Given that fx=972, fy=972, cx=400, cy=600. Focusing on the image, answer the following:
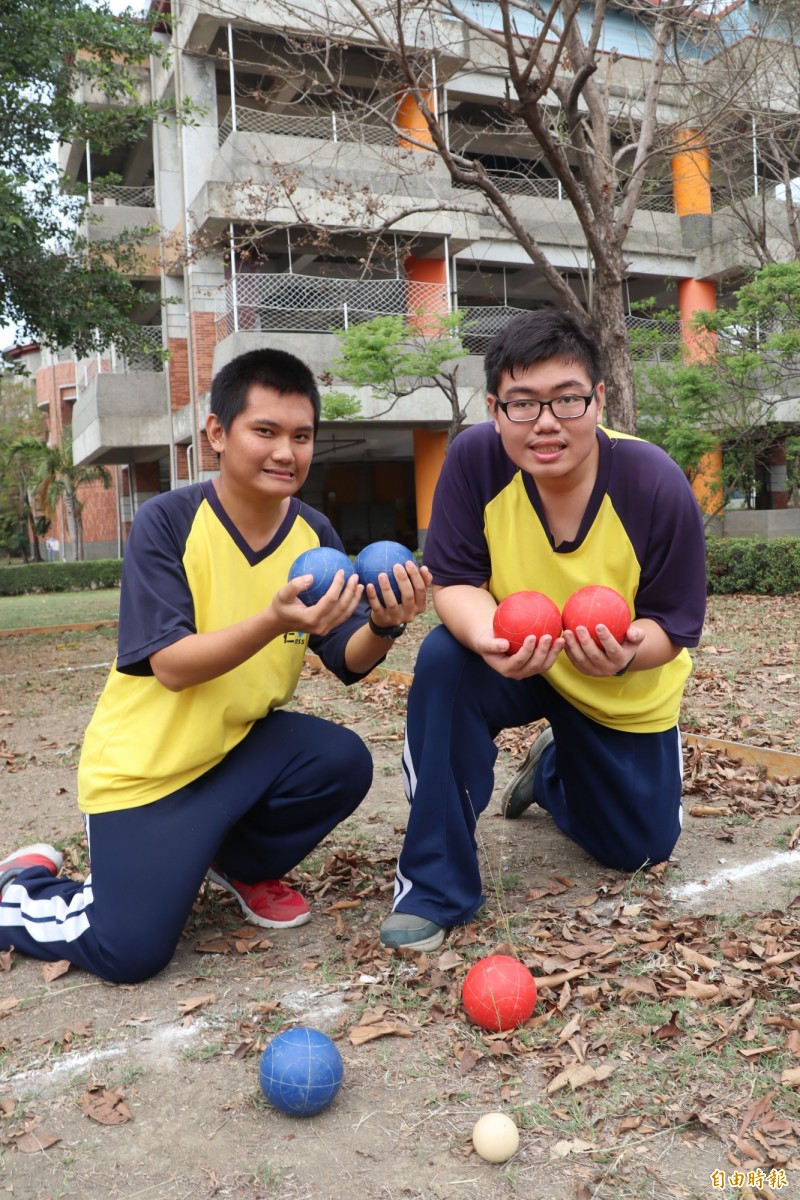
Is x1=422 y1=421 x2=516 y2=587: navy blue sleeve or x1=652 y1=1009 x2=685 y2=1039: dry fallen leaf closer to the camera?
x1=652 y1=1009 x2=685 y2=1039: dry fallen leaf

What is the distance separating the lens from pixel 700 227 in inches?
974

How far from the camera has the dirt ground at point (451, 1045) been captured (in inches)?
86.2

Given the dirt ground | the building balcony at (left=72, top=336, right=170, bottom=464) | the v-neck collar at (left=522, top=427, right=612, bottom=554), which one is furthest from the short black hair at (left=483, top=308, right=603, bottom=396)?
the building balcony at (left=72, top=336, right=170, bottom=464)

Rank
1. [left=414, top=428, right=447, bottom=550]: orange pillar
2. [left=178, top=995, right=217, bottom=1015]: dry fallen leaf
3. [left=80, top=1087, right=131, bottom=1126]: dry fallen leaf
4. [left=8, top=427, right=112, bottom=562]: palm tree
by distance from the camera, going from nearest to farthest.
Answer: [left=80, top=1087, right=131, bottom=1126]: dry fallen leaf < [left=178, top=995, right=217, bottom=1015]: dry fallen leaf < [left=414, top=428, right=447, bottom=550]: orange pillar < [left=8, top=427, right=112, bottom=562]: palm tree

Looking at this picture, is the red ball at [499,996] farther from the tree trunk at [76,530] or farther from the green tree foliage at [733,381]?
the tree trunk at [76,530]

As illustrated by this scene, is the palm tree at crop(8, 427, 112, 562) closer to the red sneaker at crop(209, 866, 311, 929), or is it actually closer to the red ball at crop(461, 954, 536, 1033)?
the red sneaker at crop(209, 866, 311, 929)

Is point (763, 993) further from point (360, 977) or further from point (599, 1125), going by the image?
point (360, 977)

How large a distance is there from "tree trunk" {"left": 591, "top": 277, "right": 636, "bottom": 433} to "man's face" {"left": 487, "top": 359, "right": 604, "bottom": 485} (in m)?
8.45

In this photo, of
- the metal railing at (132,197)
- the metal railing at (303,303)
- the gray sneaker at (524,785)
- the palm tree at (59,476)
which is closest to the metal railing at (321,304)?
the metal railing at (303,303)

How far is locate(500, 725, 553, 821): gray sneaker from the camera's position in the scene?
4.43 metres

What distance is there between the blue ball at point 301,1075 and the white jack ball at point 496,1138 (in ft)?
1.26

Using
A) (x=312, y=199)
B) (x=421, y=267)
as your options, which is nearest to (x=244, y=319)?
(x=312, y=199)

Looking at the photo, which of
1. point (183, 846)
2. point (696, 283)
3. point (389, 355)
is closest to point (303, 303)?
point (389, 355)

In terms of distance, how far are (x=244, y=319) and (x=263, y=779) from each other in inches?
724
